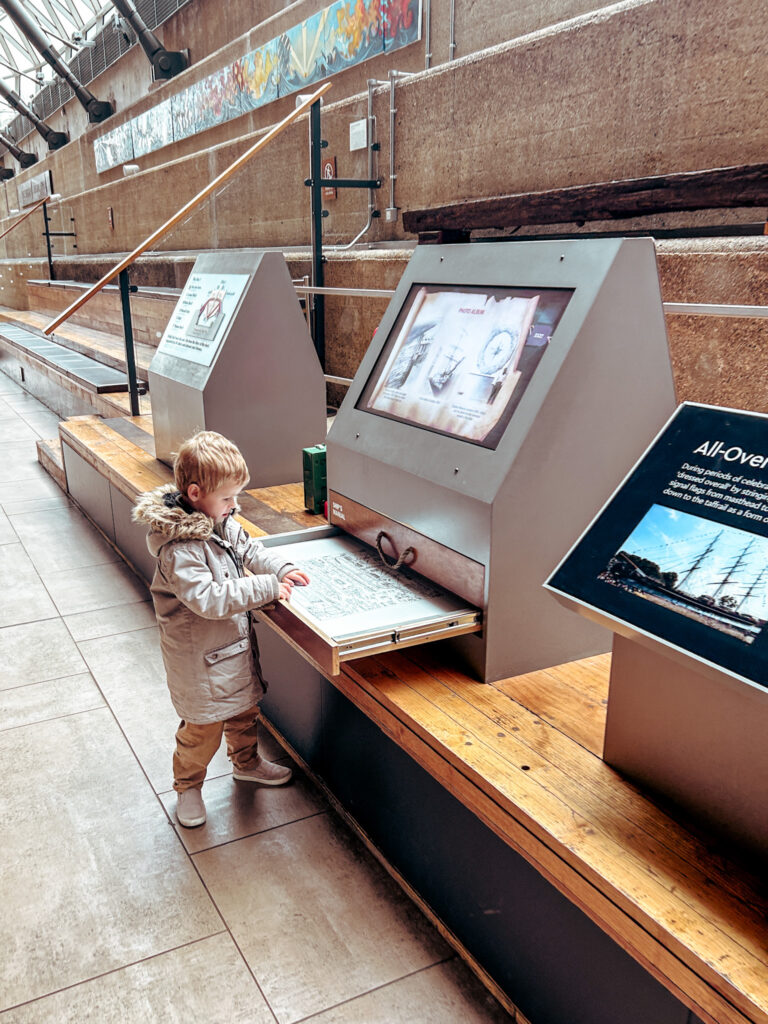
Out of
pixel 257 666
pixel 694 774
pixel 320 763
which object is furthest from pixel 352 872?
pixel 694 774

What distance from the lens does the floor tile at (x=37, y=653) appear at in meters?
2.82

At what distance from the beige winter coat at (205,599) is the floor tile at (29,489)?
339 cm

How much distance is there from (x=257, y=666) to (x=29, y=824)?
0.71m

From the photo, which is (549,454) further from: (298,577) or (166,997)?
(166,997)

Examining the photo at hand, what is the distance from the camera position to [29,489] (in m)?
5.11

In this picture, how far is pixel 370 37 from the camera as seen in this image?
674 cm

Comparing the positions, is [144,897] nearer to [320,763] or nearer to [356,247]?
[320,763]

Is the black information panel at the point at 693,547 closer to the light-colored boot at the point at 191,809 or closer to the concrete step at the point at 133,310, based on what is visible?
the light-colored boot at the point at 191,809

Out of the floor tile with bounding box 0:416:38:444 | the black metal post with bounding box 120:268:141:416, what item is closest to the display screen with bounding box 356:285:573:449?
the black metal post with bounding box 120:268:141:416

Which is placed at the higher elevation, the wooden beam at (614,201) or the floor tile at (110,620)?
the wooden beam at (614,201)

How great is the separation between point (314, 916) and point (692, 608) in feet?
3.79

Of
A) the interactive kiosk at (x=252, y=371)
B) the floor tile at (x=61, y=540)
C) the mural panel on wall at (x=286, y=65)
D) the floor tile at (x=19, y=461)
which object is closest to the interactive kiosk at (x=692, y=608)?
the interactive kiosk at (x=252, y=371)

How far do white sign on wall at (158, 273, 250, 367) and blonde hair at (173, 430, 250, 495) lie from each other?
1199mm

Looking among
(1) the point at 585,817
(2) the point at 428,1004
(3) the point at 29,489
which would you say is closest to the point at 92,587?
(3) the point at 29,489
